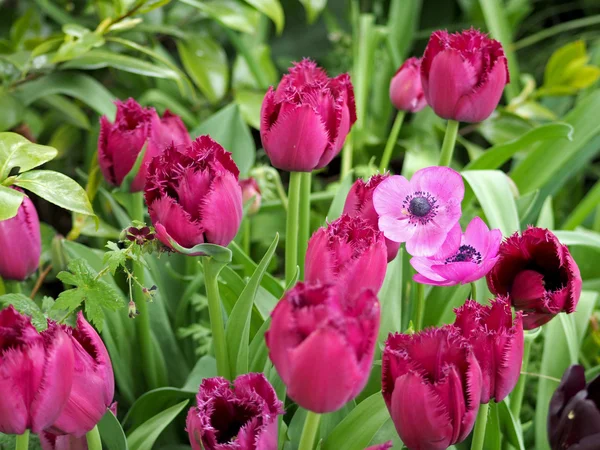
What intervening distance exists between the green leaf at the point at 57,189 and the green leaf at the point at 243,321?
12 centimetres

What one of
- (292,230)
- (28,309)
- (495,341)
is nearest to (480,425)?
(495,341)

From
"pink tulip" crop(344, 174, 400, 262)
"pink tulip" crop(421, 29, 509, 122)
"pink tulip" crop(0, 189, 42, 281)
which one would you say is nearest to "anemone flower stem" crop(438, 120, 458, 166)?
"pink tulip" crop(421, 29, 509, 122)

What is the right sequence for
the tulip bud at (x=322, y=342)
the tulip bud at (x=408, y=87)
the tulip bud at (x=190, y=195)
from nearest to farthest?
1. the tulip bud at (x=322, y=342)
2. the tulip bud at (x=190, y=195)
3. the tulip bud at (x=408, y=87)

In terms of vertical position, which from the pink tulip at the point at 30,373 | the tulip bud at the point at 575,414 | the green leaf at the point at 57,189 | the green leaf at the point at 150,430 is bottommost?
the green leaf at the point at 150,430

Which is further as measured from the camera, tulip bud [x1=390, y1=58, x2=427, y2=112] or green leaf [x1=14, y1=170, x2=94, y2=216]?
tulip bud [x1=390, y1=58, x2=427, y2=112]

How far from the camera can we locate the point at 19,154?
20.0 inches

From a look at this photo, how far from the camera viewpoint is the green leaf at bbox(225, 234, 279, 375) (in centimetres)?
50

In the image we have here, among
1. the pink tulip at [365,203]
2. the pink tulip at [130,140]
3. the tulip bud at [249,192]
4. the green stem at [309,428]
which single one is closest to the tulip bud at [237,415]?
the green stem at [309,428]

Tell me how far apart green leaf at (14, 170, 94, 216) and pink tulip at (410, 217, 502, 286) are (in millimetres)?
231

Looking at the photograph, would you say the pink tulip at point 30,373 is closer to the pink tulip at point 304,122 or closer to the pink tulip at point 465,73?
the pink tulip at point 304,122

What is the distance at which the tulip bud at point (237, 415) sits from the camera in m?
0.41

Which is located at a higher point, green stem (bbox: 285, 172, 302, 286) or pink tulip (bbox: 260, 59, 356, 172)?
pink tulip (bbox: 260, 59, 356, 172)

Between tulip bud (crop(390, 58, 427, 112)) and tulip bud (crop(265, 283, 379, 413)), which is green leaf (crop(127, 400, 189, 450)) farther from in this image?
tulip bud (crop(390, 58, 427, 112))

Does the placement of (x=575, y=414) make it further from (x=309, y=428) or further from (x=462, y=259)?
(x=309, y=428)
